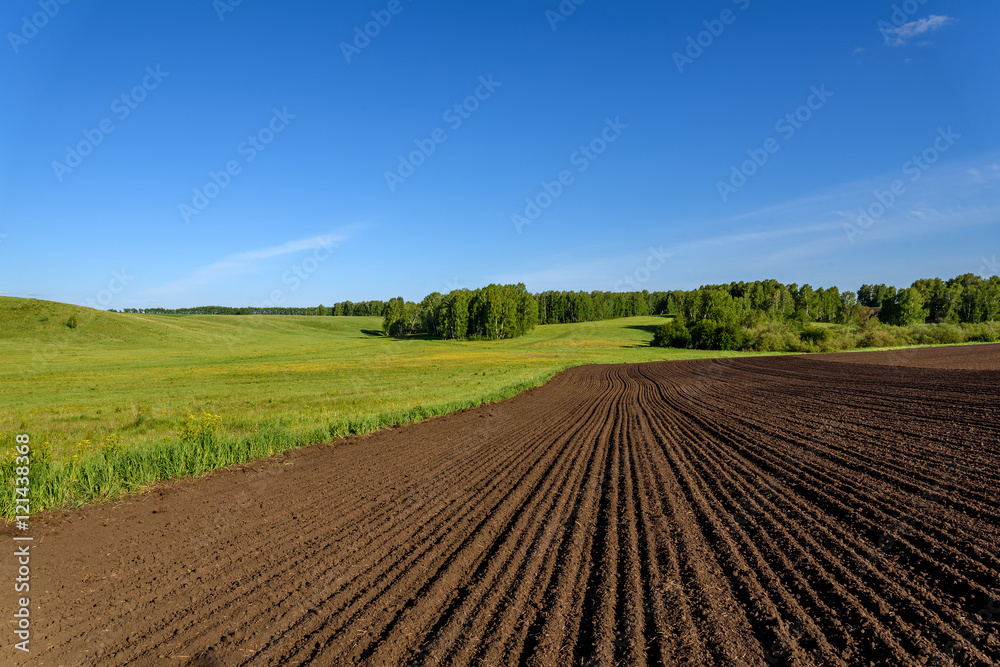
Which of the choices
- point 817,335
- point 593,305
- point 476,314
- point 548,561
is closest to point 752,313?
point 817,335

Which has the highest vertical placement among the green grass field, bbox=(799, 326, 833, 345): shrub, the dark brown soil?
bbox=(799, 326, 833, 345): shrub

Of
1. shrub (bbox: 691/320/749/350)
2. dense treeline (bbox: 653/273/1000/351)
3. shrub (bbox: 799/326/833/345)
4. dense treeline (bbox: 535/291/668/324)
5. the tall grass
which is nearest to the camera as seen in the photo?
the tall grass

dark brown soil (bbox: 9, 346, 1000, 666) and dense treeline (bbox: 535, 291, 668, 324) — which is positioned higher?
dense treeline (bbox: 535, 291, 668, 324)

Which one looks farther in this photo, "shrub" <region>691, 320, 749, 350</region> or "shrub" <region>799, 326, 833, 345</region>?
"shrub" <region>691, 320, 749, 350</region>

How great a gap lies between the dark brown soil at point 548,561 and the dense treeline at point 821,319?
212 feet

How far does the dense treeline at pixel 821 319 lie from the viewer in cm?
6862

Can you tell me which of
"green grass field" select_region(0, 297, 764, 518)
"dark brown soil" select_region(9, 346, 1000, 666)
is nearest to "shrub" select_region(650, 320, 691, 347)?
"green grass field" select_region(0, 297, 764, 518)

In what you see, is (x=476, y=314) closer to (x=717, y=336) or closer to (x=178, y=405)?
(x=717, y=336)

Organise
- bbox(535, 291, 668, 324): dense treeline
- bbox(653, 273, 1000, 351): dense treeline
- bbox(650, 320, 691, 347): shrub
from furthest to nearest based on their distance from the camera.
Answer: bbox(535, 291, 668, 324): dense treeline, bbox(650, 320, 691, 347): shrub, bbox(653, 273, 1000, 351): dense treeline

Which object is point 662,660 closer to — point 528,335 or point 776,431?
point 776,431

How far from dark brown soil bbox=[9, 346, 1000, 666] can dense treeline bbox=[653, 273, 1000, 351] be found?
6452cm

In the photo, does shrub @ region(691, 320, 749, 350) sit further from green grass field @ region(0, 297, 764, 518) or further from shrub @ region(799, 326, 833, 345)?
green grass field @ region(0, 297, 764, 518)

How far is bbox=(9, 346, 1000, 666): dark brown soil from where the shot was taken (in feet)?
14.3

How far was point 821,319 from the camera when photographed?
13650 cm
